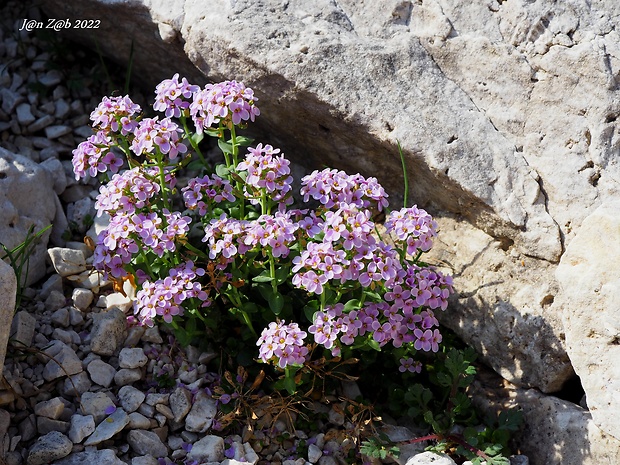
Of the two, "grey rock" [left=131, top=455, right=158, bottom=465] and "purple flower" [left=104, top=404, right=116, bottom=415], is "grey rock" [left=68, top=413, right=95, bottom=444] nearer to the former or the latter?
"purple flower" [left=104, top=404, right=116, bottom=415]

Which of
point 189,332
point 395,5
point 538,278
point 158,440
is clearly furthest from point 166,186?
point 538,278

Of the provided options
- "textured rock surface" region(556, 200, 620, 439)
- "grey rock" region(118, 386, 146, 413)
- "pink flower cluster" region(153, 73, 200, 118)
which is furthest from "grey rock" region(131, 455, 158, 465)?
"textured rock surface" region(556, 200, 620, 439)

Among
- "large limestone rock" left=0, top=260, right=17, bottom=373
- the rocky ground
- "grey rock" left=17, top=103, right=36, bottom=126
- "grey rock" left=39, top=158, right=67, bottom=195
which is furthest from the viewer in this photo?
"grey rock" left=17, top=103, right=36, bottom=126

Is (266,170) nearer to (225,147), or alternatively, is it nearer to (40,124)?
(225,147)

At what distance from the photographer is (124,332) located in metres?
4.14

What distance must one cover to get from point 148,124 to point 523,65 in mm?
1875

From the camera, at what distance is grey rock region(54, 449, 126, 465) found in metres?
3.53

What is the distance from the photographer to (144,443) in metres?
3.72

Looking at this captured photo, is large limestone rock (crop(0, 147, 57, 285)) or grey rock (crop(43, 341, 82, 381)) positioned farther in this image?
large limestone rock (crop(0, 147, 57, 285))

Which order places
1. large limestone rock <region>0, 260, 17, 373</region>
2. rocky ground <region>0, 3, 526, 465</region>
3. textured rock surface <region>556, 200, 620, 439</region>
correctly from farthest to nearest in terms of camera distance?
rocky ground <region>0, 3, 526, 465</region>, textured rock surface <region>556, 200, 620, 439</region>, large limestone rock <region>0, 260, 17, 373</region>

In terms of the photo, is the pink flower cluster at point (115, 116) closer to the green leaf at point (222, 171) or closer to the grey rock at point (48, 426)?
the green leaf at point (222, 171)

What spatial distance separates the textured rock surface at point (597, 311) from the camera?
357 centimetres

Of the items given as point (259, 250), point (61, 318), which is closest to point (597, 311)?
point (259, 250)

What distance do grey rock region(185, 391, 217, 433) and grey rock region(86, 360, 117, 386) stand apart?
420mm
